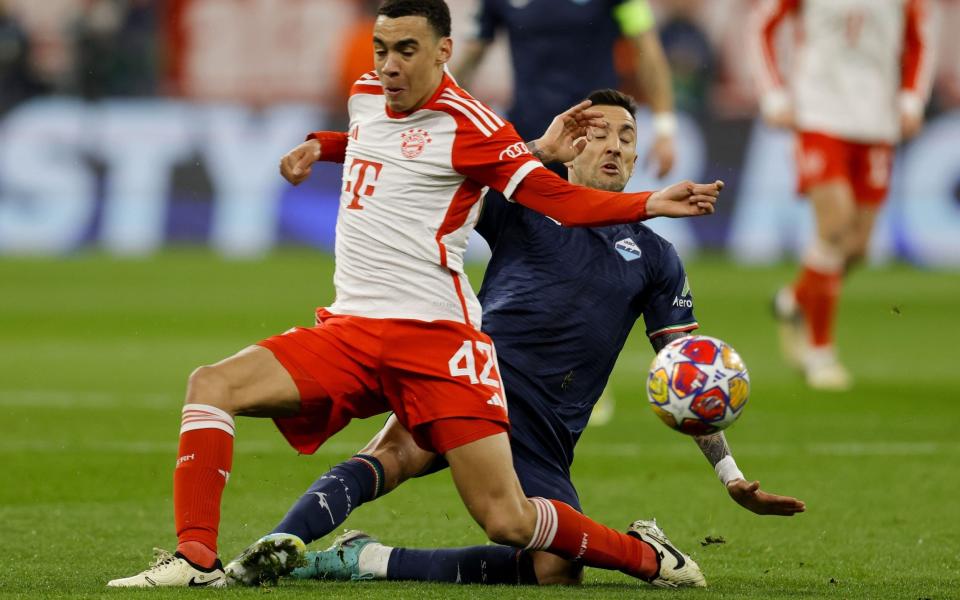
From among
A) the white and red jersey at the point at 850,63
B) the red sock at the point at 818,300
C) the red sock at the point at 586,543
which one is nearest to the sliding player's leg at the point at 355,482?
the red sock at the point at 586,543

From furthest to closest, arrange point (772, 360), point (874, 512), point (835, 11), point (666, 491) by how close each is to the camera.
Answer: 1. point (772, 360)
2. point (835, 11)
3. point (666, 491)
4. point (874, 512)

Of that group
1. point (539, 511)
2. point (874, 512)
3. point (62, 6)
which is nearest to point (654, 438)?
point (874, 512)

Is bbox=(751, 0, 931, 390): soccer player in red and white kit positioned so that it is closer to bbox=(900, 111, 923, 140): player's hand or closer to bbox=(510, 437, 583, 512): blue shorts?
bbox=(900, 111, 923, 140): player's hand

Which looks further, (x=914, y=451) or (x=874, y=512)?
(x=914, y=451)

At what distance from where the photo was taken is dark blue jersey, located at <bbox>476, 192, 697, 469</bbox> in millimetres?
5531

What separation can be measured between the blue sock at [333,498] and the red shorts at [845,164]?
600cm

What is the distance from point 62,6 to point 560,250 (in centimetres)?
1740

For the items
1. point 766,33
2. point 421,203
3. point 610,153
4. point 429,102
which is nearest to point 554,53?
point 766,33

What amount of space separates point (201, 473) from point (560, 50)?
4298 mm

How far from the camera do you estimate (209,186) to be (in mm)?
19219

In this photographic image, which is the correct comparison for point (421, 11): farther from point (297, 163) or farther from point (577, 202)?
point (577, 202)

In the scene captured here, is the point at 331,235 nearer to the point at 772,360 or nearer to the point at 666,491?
the point at 772,360

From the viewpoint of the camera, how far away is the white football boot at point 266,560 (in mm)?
4793

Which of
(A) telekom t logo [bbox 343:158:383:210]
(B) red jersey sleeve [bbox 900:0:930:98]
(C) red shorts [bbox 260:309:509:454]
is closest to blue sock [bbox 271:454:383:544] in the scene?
(C) red shorts [bbox 260:309:509:454]
